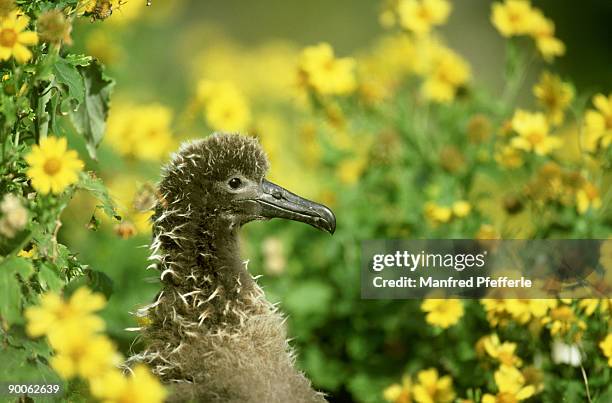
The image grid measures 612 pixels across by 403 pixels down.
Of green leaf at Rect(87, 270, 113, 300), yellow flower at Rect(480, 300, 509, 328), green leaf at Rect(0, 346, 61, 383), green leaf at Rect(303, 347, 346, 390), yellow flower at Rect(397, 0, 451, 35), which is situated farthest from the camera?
yellow flower at Rect(397, 0, 451, 35)

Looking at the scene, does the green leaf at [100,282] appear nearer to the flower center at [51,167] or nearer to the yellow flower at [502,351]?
A: the flower center at [51,167]

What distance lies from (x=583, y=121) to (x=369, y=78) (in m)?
1.16

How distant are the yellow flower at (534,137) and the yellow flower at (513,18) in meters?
0.57

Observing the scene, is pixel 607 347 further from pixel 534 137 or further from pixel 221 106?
pixel 221 106

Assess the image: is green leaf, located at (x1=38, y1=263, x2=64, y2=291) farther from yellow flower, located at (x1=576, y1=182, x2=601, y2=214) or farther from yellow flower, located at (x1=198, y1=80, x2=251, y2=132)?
yellow flower, located at (x1=576, y1=182, x2=601, y2=214)

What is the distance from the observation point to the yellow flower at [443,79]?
4875 millimetres

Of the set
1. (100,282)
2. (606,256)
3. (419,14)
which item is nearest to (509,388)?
(606,256)

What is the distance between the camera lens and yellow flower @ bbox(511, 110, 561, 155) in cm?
420

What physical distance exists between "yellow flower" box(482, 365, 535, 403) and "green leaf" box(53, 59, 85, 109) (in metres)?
1.71

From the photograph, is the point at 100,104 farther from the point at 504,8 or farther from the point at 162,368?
the point at 504,8

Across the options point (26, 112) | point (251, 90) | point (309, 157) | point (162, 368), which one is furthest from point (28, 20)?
point (251, 90)

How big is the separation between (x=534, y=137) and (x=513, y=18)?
2.44ft

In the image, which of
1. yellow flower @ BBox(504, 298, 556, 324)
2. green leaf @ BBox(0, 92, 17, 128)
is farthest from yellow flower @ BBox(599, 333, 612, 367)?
green leaf @ BBox(0, 92, 17, 128)

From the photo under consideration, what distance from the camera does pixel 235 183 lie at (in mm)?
3332
